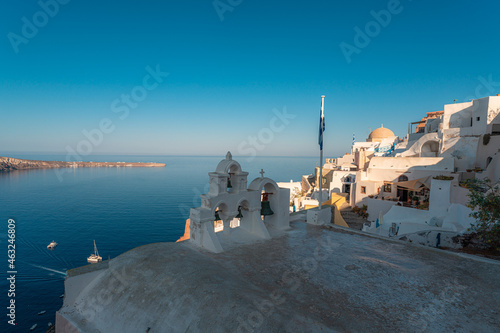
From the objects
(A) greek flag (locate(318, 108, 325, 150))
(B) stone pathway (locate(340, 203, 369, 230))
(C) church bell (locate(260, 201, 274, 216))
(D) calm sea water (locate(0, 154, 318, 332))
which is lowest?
(D) calm sea water (locate(0, 154, 318, 332))

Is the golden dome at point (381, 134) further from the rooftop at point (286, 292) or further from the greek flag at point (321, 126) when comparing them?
the rooftop at point (286, 292)

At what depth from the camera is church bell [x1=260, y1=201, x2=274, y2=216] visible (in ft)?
43.3

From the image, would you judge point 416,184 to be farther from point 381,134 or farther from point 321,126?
point 381,134

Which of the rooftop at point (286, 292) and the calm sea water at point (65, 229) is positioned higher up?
the rooftop at point (286, 292)

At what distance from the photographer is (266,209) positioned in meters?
13.3

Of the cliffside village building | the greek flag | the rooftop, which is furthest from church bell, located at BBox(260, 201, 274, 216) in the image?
the cliffside village building

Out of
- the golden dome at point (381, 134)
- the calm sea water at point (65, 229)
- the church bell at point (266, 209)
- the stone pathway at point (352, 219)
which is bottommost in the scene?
the calm sea water at point (65, 229)

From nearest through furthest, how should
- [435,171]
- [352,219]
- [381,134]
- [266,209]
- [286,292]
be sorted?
[286,292] < [266,209] < [435,171] < [352,219] < [381,134]

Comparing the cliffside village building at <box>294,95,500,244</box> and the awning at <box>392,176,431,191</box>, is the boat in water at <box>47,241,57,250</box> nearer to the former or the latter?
the cliffside village building at <box>294,95,500,244</box>

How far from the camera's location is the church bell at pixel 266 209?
13.2 metres

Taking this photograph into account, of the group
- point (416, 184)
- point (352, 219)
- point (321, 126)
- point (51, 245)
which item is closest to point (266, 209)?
point (321, 126)

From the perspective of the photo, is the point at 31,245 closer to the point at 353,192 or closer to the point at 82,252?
the point at 82,252

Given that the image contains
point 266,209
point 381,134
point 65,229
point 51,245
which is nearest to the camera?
point 266,209

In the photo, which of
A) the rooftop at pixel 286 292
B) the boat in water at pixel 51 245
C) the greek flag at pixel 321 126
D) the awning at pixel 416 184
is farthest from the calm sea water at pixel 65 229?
the awning at pixel 416 184
